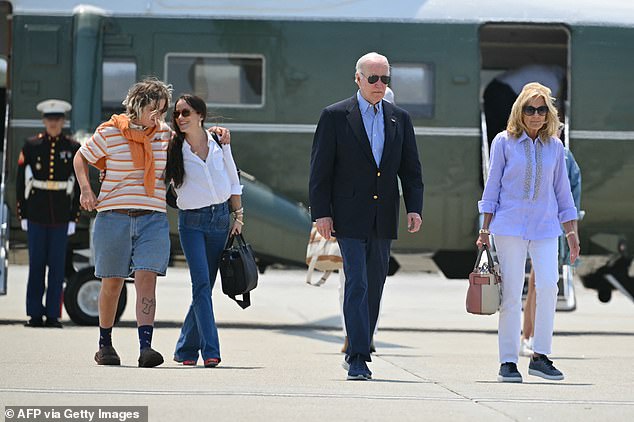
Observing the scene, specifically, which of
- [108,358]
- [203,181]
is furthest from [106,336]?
[203,181]

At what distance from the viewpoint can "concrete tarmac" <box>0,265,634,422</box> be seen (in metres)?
6.57

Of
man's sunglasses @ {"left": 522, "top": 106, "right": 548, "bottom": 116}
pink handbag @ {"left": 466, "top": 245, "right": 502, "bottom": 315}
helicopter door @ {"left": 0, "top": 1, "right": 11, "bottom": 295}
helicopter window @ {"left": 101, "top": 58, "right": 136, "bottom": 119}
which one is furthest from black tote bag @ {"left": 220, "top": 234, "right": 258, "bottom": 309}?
helicopter window @ {"left": 101, "top": 58, "right": 136, "bottom": 119}

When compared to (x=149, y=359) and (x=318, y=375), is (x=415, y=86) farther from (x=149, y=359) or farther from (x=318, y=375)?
(x=149, y=359)

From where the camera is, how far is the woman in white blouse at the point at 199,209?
332 inches

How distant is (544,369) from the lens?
27.0 ft

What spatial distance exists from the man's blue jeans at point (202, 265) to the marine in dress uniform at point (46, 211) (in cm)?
338

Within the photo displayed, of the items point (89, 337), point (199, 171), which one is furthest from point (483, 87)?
point (199, 171)

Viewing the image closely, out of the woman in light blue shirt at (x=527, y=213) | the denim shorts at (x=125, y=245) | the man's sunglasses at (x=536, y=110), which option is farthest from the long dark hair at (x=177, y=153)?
the man's sunglasses at (x=536, y=110)

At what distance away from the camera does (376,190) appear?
26.2 feet

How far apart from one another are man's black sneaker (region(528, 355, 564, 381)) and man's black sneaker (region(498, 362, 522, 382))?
24 centimetres

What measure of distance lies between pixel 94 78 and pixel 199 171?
4156 mm

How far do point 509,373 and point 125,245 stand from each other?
2.37 metres

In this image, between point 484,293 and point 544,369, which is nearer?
point 484,293
